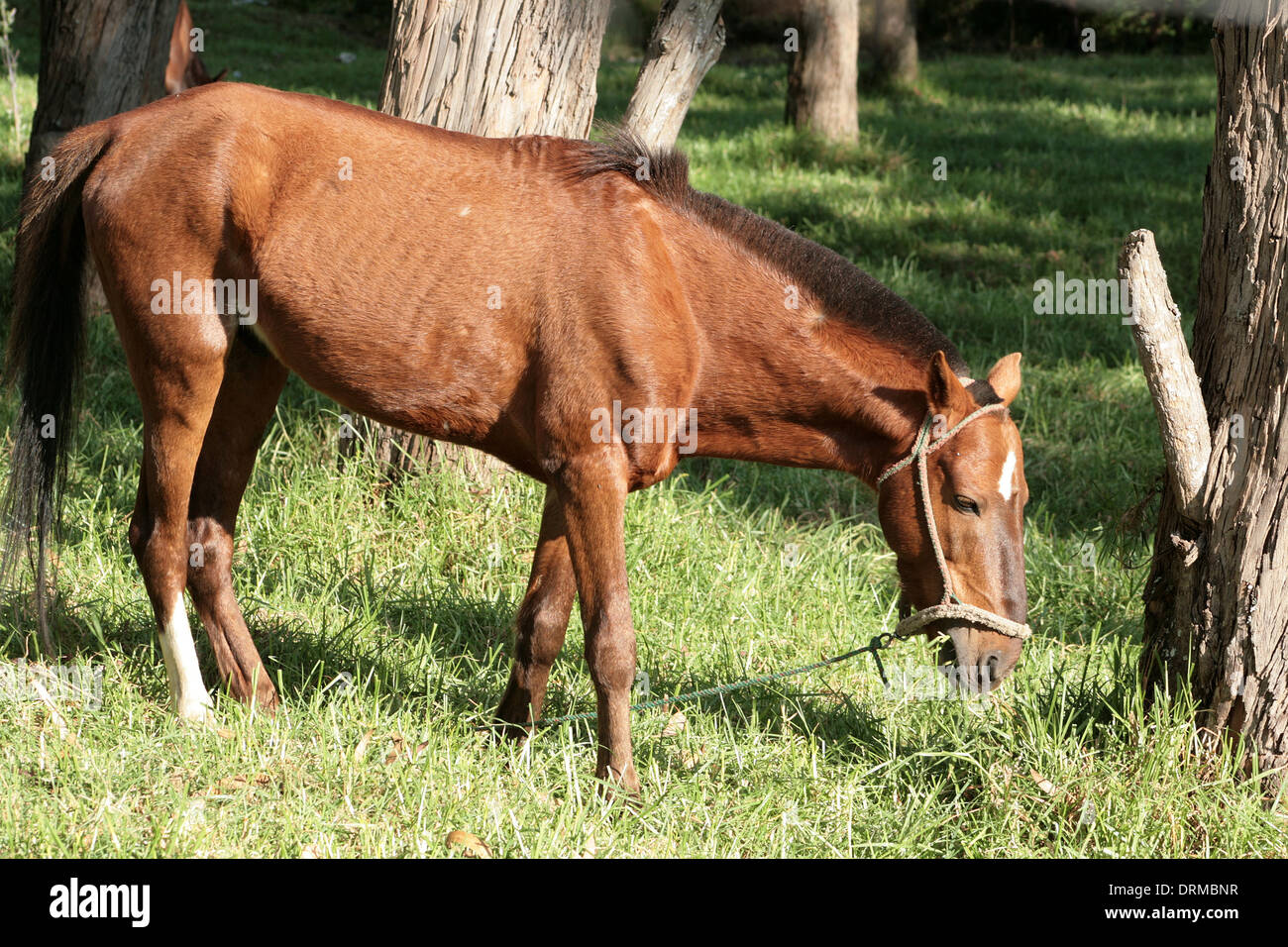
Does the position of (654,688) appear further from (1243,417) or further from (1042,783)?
(1243,417)

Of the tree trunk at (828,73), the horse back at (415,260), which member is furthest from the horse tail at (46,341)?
the tree trunk at (828,73)

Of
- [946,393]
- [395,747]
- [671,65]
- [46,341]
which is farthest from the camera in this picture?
[671,65]

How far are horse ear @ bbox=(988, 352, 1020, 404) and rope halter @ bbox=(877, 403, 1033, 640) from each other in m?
0.14

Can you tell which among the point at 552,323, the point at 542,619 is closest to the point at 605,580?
the point at 542,619

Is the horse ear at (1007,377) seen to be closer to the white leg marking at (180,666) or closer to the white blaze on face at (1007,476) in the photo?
the white blaze on face at (1007,476)

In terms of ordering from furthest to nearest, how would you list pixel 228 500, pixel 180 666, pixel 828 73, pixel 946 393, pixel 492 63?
pixel 828 73 → pixel 492 63 → pixel 228 500 → pixel 180 666 → pixel 946 393

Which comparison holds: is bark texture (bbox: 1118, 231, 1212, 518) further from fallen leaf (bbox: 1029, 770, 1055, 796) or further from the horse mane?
fallen leaf (bbox: 1029, 770, 1055, 796)

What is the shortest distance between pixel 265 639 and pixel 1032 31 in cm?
2347

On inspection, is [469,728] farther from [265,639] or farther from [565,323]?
[565,323]

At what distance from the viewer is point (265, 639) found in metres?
4.69

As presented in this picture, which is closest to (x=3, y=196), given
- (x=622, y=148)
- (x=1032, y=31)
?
(x=622, y=148)

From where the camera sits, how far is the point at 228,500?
4.48 meters

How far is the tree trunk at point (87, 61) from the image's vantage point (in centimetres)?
702

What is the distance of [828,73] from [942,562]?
9.92 metres
